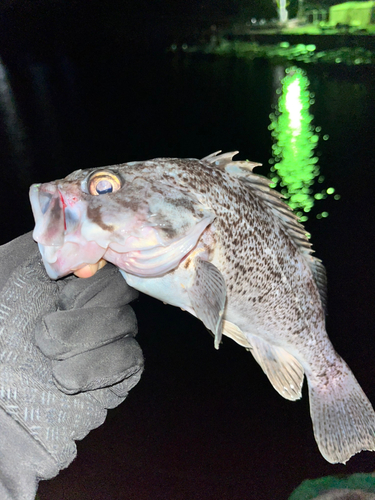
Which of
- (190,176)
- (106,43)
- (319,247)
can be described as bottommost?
(319,247)

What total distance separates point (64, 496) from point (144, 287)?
2136 millimetres

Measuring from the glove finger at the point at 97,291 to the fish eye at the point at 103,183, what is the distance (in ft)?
0.80

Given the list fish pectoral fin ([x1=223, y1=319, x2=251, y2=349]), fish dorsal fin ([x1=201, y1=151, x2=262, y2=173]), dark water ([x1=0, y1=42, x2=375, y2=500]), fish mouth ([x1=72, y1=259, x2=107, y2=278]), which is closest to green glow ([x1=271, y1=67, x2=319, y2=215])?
dark water ([x1=0, y1=42, x2=375, y2=500])

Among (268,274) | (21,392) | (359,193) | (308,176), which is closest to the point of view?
(21,392)

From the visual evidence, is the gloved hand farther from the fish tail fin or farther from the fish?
the fish tail fin

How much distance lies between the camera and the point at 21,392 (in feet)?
2.51

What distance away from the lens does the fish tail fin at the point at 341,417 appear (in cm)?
111

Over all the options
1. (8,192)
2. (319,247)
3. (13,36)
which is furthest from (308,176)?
(13,36)

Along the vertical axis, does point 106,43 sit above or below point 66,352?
above

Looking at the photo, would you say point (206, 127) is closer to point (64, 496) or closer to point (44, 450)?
point (64, 496)

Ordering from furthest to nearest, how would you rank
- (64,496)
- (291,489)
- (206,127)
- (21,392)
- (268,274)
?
(206,127)
(64,496)
(291,489)
(268,274)
(21,392)

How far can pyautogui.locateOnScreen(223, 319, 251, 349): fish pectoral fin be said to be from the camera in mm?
970

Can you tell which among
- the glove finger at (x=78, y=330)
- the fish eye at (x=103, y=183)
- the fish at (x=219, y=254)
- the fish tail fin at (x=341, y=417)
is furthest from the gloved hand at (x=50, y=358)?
the fish tail fin at (x=341, y=417)

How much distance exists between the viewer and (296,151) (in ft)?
16.8
